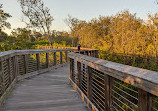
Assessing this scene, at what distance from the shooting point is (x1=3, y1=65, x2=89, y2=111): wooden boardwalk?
3.74 metres

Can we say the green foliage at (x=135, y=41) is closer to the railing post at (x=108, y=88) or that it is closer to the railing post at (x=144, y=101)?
the railing post at (x=108, y=88)

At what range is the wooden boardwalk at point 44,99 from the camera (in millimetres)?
3738

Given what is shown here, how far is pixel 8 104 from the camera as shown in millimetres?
3951

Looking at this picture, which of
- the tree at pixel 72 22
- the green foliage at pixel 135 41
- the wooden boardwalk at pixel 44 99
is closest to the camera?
the wooden boardwalk at pixel 44 99

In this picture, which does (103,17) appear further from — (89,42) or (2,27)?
(2,27)

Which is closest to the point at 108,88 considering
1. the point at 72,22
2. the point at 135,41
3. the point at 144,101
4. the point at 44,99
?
the point at 144,101

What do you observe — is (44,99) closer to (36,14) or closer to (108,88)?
(108,88)

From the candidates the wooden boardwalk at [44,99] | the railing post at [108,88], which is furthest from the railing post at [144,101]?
the wooden boardwalk at [44,99]

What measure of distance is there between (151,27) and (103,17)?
1190cm

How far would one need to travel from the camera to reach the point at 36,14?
78.8 ft

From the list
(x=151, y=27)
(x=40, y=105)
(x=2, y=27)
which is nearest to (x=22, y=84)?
(x=40, y=105)

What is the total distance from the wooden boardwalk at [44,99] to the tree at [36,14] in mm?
19286

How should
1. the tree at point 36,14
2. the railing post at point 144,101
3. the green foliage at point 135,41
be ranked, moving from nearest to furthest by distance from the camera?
the railing post at point 144,101, the green foliage at point 135,41, the tree at point 36,14

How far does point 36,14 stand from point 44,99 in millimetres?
22066
